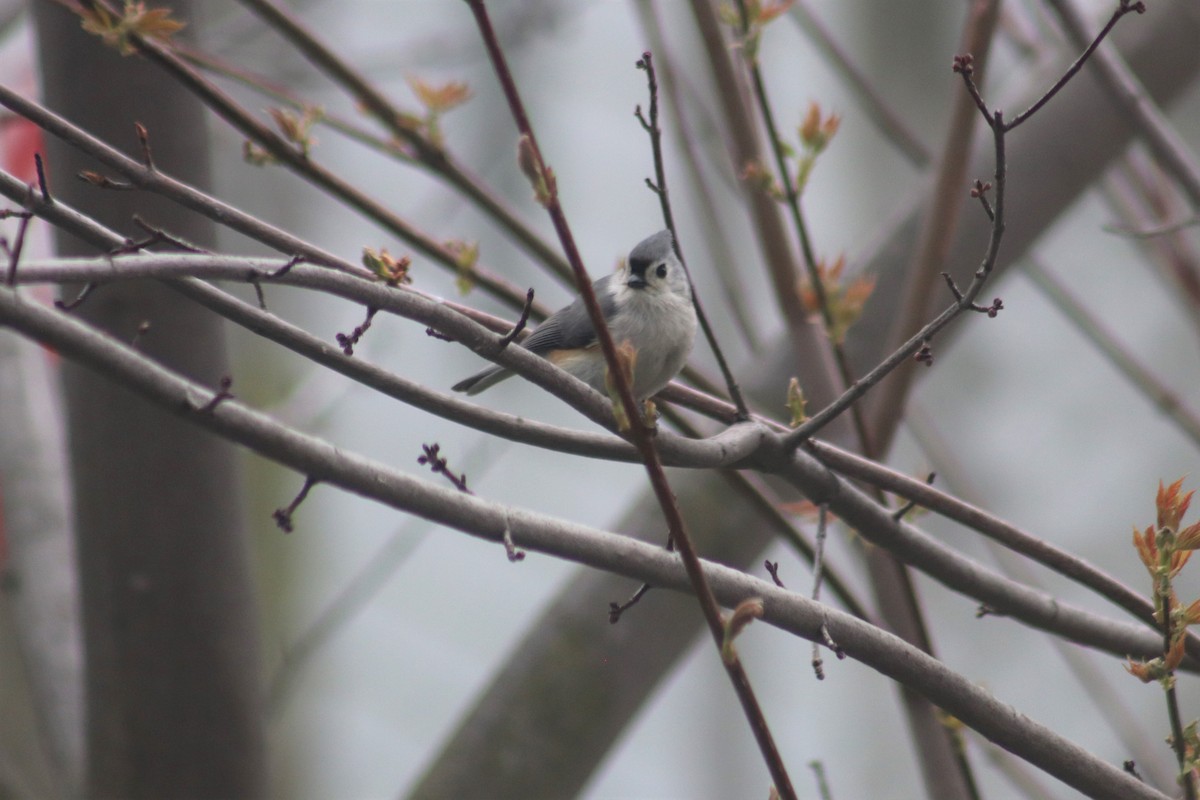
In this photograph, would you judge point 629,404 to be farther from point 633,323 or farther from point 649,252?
point 649,252

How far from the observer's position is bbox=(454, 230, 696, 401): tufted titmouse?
2.31m

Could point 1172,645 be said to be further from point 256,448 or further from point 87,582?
point 87,582

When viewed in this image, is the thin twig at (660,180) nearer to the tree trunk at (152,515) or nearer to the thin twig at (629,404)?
the thin twig at (629,404)

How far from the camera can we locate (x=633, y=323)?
7.95 feet

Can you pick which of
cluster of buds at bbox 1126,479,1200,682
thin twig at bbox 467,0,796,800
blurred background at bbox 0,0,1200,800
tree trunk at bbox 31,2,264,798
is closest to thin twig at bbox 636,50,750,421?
thin twig at bbox 467,0,796,800

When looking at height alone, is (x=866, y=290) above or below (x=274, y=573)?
below

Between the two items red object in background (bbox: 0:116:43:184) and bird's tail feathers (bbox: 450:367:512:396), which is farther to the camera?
red object in background (bbox: 0:116:43:184)

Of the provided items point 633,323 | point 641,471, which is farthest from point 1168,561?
point 641,471

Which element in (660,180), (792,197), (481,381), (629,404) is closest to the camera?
(629,404)

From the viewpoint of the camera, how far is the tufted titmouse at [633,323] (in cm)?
231

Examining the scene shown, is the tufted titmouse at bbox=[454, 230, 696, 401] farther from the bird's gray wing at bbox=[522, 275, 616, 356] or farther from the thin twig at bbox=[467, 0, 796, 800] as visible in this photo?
the thin twig at bbox=[467, 0, 796, 800]

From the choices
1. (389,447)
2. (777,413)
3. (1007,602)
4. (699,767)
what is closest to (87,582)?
(777,413)

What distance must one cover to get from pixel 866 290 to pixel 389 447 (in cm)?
566

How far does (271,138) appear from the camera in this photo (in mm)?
1759
